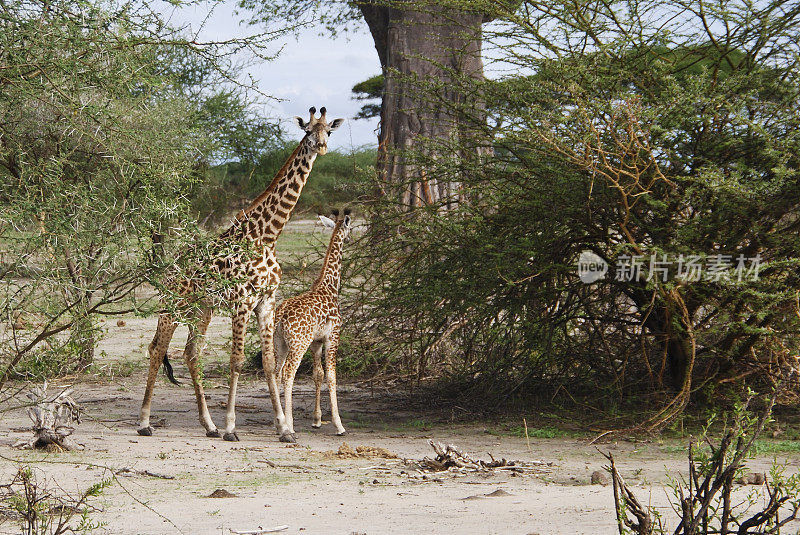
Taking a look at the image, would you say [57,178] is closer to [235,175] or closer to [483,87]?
[483,87]

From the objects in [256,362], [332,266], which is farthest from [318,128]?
[256,362]

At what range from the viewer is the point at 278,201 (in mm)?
8164

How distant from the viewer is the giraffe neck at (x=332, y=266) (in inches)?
336

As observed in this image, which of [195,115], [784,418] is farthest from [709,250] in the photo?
[195,115]

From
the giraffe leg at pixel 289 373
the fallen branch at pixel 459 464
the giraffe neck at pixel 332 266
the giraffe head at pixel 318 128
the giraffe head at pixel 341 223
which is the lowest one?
the fallen branch at pixel 459 464

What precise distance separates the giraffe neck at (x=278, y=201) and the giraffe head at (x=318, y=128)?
0.06m

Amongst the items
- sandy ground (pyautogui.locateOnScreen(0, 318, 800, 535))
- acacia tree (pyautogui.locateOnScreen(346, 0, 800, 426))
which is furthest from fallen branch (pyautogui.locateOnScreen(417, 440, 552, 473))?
acacia tree (pyautogui.locateOnScreen(346, 0, 800, 426))

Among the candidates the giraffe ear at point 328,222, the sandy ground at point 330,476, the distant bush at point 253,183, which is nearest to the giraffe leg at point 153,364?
the sandy ground at point 330,476

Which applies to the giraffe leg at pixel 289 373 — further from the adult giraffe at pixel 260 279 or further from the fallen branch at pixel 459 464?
the fallen branch at pixel 459 464

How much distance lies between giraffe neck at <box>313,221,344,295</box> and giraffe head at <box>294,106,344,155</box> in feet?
3.01

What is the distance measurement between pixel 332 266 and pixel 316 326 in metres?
0.73

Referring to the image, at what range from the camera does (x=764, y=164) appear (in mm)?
7461

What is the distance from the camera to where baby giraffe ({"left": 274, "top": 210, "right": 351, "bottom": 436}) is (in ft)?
26.3

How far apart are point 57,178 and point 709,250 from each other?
4964 millimetres
